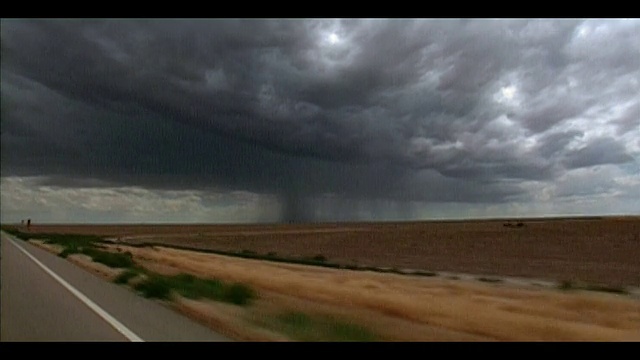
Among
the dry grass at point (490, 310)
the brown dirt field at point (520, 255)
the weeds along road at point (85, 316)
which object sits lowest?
the dry grass at point (490, 310)

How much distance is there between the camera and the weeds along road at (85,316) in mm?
9680

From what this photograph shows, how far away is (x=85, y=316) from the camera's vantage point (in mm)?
11734

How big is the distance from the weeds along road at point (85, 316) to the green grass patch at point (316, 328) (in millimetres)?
1422

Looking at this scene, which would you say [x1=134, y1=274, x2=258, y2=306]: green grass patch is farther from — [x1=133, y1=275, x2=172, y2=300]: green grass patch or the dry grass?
the dry grass

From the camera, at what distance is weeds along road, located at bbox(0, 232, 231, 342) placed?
9680mm

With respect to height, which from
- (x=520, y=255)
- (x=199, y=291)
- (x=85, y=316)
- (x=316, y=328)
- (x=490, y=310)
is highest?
(x=520, y=255)

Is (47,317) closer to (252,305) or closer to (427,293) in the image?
(252,305)

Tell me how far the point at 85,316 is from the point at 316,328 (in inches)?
181

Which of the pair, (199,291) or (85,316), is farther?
(199,291)

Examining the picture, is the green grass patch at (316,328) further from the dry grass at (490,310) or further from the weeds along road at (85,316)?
the weeds along road at (85,316)

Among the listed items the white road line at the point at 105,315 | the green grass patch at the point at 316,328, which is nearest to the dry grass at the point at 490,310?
the green grass patch at the point at 316,328

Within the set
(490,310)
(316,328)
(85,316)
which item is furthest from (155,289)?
(490,310)

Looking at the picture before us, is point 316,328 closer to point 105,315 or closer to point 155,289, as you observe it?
point 105,315
